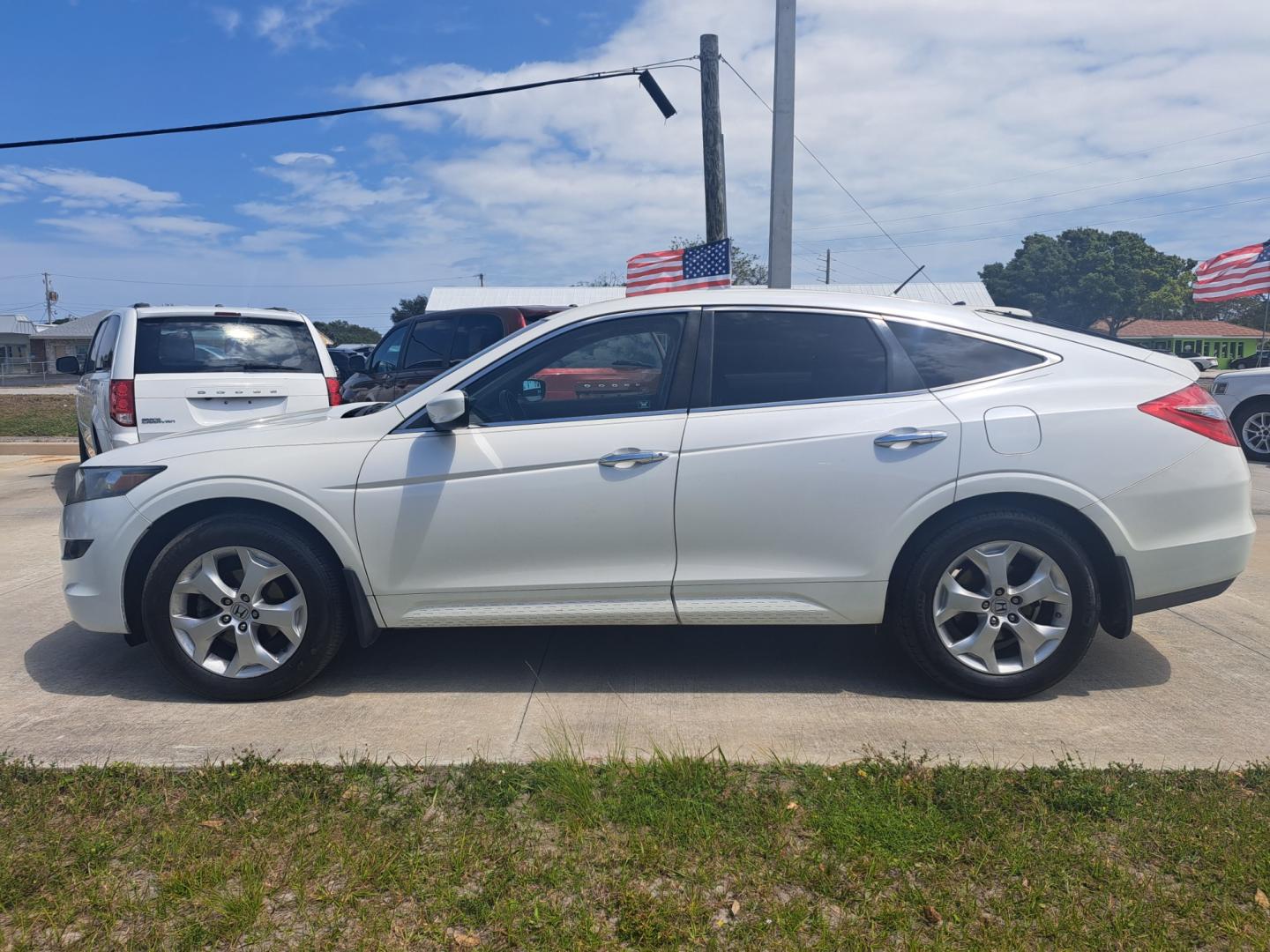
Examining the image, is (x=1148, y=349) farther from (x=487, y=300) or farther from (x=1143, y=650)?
(x=487, y=300)

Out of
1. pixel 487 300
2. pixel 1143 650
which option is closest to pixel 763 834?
pixel 1143 650

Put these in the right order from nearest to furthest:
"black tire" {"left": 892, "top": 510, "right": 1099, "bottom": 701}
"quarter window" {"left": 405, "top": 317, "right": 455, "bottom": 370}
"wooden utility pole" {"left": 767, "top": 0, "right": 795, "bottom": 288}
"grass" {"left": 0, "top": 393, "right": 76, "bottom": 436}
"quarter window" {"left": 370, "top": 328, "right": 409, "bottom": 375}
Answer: "black tire" {"left": 892, "top": 510, "right": 1099, "bottom": 701} → "wooden utility pole" {"left": 767, "top": 0, "right": 795, "bottom": 288} → "quarter window" {"left": 405, "top": 317, "right": 455, "bottom": 370} → "quarter window" {"left": 370, "top": 328, "right": 409, "bottom": 375} → "grass" {"left": 0, "top": 393, "right": 76, "bottom": 436}

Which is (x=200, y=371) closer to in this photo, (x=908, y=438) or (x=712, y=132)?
(x=908, y=438)

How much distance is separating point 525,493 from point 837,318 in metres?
1.54

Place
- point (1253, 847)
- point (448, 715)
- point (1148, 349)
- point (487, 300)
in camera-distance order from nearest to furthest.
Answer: point (1253, 847)
point (448, 715)
point (1148, 349)
point (487, 300)

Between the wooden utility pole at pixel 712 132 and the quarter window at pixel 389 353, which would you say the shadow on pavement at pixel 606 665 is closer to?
the quarter window at pixel 389 353

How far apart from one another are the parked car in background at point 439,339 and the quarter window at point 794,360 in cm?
715

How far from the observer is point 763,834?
2848 millimetres

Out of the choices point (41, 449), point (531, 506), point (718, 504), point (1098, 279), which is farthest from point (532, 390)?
point (1098, 279)

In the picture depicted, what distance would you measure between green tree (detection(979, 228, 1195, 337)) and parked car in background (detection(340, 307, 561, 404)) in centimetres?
6204

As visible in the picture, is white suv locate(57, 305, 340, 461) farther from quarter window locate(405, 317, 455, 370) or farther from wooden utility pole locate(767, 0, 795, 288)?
wooden utility pole locate(767, 0, 795, 288)

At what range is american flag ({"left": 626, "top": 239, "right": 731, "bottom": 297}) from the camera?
1355 centimetres

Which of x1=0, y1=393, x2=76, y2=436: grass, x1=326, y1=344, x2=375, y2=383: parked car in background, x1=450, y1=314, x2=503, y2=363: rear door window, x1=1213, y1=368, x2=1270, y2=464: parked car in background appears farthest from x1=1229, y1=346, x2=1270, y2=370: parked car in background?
x1=0, y1=393, x2=76, y2=436: grass

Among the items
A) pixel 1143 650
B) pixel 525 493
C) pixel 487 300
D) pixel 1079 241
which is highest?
pixel 1079 241
